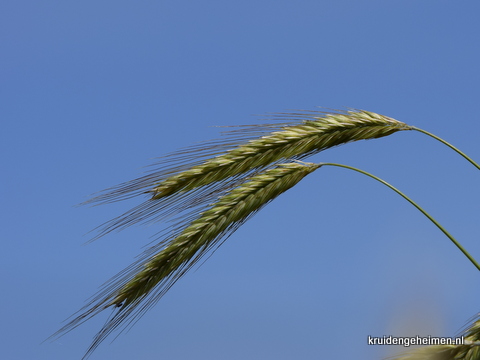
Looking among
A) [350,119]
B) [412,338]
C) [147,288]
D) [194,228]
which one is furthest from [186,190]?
[412,338]

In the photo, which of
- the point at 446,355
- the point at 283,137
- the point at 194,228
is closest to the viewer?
the point at 446,355

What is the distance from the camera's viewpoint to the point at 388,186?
7.19ft

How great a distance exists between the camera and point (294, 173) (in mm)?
2115

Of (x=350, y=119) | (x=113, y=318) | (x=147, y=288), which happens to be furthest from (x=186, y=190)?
(x=350, y=119)

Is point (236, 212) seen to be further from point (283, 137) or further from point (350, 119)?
point (350, 119)

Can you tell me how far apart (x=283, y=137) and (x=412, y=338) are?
85 cm

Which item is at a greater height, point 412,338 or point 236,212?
point 236,212

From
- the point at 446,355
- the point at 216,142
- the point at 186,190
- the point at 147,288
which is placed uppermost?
the point at 216,142

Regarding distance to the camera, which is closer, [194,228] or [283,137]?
[194,228]

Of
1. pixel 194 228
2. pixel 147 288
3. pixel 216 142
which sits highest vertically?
pixel 216 142

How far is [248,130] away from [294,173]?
0.26 meters

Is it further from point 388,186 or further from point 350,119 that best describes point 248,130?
point 388,186

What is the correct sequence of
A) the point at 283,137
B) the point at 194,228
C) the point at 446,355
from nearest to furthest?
the point at 446,355 < the point at 194,228 < the point at 283,137

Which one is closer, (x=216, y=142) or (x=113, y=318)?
(x=113, y=318)
